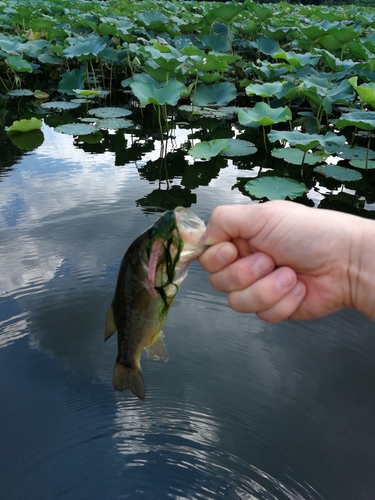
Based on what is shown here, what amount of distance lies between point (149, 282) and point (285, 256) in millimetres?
507

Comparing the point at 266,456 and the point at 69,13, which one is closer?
the point at 266,456

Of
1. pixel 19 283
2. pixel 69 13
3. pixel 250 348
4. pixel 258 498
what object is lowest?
pixel 258 498

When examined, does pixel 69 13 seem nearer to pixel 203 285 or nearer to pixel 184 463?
pixel 203 285

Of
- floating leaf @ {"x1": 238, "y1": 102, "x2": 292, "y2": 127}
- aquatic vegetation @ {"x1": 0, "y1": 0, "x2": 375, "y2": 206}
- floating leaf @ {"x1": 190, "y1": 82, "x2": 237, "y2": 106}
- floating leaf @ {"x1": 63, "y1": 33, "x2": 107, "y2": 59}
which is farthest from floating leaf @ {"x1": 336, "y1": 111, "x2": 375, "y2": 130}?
floating leaf @ {"x1": 63, "y1": 33, "x2": 107, "y2": 59}

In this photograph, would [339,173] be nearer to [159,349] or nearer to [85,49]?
[159,349]

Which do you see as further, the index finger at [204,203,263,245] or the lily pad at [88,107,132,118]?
the lily pad at [88,107,132,118]

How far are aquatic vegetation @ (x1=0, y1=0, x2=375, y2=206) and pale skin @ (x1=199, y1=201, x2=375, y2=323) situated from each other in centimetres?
228

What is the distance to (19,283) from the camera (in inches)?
110

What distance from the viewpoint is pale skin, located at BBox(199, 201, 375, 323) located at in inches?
55.9

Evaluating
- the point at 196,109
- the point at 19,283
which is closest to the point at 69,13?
the point at 196,109

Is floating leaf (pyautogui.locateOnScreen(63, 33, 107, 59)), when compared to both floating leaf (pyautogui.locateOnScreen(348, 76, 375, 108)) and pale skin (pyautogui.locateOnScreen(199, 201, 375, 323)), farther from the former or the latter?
pale skin (pyautogui.locateOnScreen(199, 201, 375, 323))

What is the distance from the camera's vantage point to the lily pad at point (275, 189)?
12.0 ft

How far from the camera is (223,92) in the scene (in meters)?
6.41

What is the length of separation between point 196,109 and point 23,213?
3.91 m
